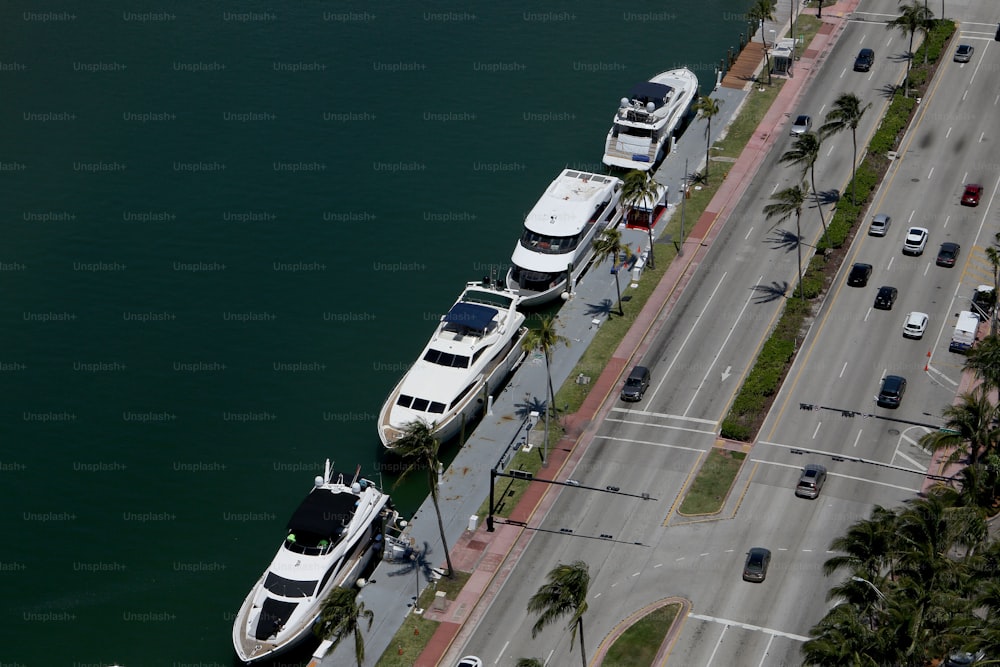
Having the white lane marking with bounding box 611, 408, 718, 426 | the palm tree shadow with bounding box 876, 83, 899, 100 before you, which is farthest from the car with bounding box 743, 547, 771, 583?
the palm tree shadow with bounding box 876, 83, 899, 100

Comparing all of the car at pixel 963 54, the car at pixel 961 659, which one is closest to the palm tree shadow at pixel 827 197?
the car at pixel 963 54

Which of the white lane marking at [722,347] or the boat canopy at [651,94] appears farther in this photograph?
the boat canopy at [651,94]

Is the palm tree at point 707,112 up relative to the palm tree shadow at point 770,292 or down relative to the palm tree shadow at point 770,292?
up

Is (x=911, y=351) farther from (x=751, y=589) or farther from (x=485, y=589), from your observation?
(x=485, y=589)

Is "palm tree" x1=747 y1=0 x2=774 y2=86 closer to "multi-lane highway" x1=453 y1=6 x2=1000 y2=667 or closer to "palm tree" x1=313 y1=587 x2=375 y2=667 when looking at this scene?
"multi-lane highway" x1=453 y1=6 x2=1000 y2=667

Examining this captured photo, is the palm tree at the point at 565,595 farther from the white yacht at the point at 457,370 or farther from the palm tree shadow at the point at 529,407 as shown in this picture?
the palm tree shadow at the point at 529,407
